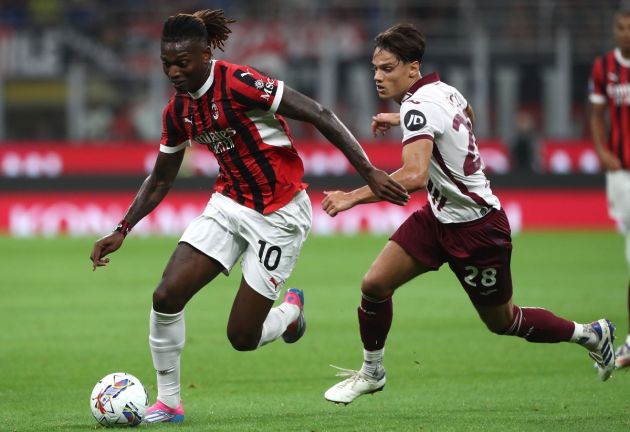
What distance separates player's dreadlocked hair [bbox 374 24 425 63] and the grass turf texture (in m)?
2.22

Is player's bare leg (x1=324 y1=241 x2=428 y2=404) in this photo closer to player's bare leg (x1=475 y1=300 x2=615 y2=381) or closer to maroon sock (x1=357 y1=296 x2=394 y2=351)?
maroon sock (x1=357 y1=296 x2=394 y2=351)

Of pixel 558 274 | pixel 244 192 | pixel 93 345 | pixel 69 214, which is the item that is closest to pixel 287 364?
pixel 93 345

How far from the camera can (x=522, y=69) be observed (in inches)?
1103

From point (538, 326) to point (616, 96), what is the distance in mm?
3136

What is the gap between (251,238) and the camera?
23.3ft

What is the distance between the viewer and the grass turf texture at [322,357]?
23.1 ft

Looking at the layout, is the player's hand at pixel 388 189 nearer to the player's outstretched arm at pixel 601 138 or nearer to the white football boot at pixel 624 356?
the white football boot at pixel 624 356

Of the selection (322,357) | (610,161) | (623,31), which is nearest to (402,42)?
(623,31)

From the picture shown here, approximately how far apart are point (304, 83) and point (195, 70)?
21499 mm

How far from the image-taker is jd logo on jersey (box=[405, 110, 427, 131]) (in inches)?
261

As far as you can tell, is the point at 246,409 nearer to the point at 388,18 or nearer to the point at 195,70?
the point at 195,70

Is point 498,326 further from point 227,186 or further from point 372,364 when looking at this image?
point 227,186

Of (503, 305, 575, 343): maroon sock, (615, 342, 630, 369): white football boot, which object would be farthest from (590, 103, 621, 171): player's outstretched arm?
(503, 305, 575, 343): maroon sock

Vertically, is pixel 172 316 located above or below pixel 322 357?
above
